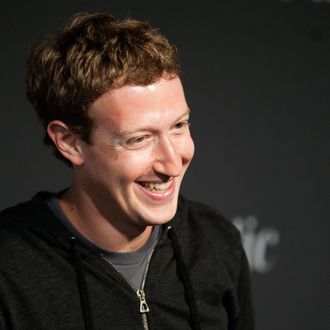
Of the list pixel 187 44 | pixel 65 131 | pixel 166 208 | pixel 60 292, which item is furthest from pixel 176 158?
pixel 187 44

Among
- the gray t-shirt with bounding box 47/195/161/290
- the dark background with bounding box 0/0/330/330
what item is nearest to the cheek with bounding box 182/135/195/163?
the gray t-shirt with bounding box 47/195/161/290

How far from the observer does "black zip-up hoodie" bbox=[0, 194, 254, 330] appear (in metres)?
1.15

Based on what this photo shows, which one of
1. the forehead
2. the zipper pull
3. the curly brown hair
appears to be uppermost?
the curly brown hair

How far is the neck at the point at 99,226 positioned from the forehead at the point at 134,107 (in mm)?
195

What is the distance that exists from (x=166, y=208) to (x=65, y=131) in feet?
0.83

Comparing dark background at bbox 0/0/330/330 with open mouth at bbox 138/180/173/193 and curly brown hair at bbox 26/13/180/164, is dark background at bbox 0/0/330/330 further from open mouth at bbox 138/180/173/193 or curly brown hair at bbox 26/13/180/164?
open mouth at bbox 138/180/173/193

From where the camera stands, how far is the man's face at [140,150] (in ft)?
3.59

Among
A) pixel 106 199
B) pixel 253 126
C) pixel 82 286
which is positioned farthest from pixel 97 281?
pixel 253 126

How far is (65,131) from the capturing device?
3.89 feet

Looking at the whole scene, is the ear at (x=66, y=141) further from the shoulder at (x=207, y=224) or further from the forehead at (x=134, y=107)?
the shoulder at (x=207, y=224)

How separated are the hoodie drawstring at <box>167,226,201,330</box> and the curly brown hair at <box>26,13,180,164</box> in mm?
328

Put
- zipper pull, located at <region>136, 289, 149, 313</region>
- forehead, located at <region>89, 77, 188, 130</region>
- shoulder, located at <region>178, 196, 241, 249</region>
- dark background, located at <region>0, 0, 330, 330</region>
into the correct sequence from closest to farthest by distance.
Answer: forehead, located at <region>89, 77, 188, 130</region>, zipper pull, located at <region>136, 289, 149, 313</region>, shoulder, located at <region>178, 196, 241, 249</region>, dark background, located at <region>0, 0, 330, 330</region>

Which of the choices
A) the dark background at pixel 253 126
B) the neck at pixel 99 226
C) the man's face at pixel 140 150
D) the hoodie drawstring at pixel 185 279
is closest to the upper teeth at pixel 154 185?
the man's face at pixel 140 150

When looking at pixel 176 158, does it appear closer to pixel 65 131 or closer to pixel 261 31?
pixel 65 131
